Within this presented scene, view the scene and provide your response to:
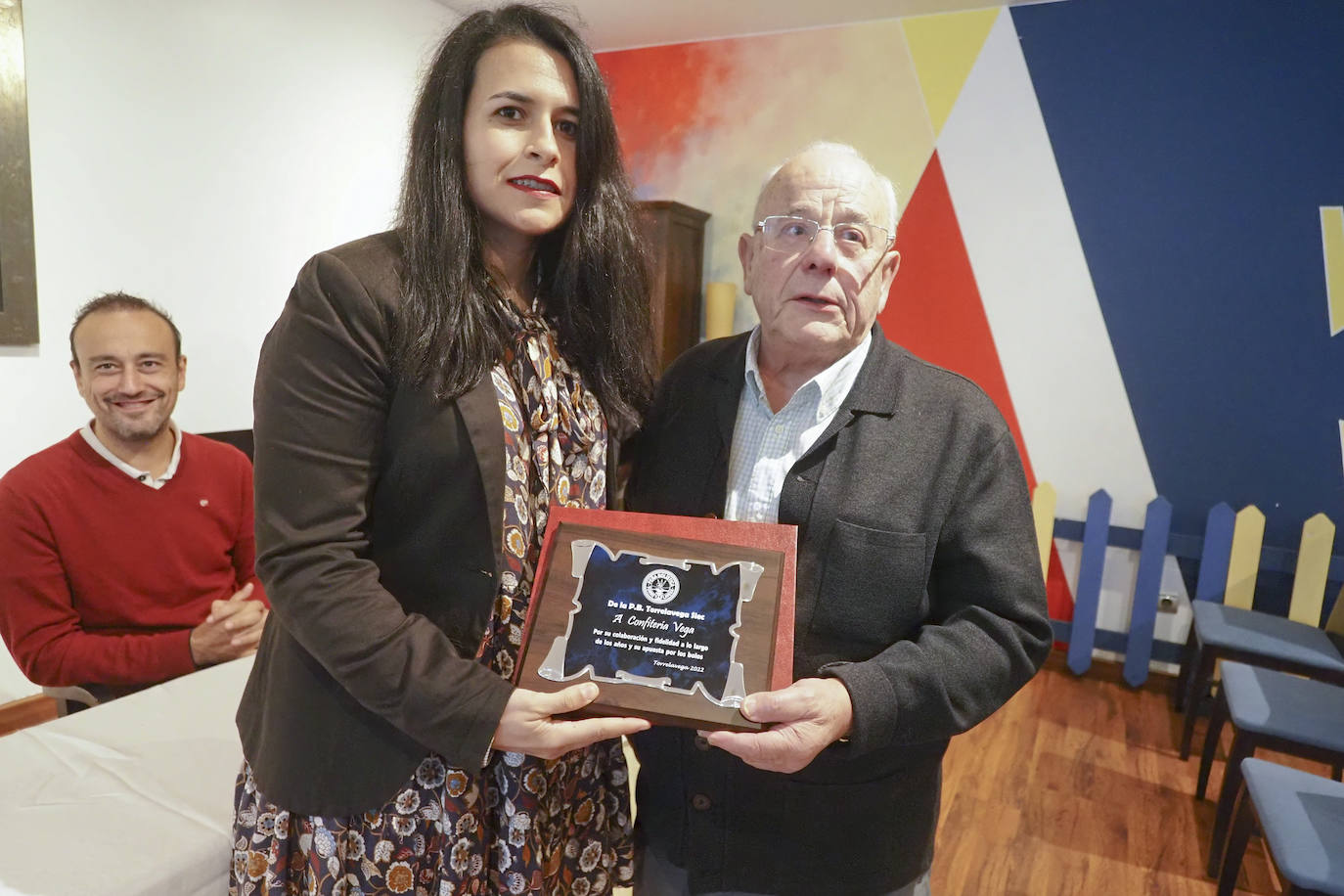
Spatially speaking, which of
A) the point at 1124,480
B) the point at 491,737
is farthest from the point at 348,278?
the point at 1124,480

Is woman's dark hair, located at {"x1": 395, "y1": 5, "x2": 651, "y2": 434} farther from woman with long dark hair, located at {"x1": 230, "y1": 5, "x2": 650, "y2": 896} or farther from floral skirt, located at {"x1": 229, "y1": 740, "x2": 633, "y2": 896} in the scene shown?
floral skirt, located at {"x1": 229, "y1": 740, "x2": 633, "y2": 896}

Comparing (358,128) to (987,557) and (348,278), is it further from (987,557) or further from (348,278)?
(987,557)

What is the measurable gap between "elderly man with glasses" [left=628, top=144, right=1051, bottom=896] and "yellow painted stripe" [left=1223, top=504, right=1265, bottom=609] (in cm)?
333

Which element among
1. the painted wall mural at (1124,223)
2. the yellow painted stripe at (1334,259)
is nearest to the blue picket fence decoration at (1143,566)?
the painted wall mural at (1124,223)

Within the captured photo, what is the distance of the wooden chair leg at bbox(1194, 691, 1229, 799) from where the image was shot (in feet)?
9.40

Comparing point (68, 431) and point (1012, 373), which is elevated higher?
point (1012, 373)

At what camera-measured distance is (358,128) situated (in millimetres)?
4281

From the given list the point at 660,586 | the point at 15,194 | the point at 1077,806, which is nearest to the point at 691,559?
the point at 660,586

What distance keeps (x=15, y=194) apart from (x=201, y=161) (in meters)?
0.79

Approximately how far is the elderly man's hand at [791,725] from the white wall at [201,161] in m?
2.36

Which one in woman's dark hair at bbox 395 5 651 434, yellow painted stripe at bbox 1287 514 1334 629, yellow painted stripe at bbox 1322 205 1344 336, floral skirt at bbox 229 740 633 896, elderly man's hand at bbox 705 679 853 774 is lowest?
yellow painted stripe at bbox 1287 514 1334 629

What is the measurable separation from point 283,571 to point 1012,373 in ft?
13.3

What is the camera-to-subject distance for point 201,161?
3.46 meters

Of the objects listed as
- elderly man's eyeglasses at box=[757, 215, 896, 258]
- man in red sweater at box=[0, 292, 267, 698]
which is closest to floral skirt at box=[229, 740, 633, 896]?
elderly man's eyeglasses at box=[757, 215, 896, 258]
